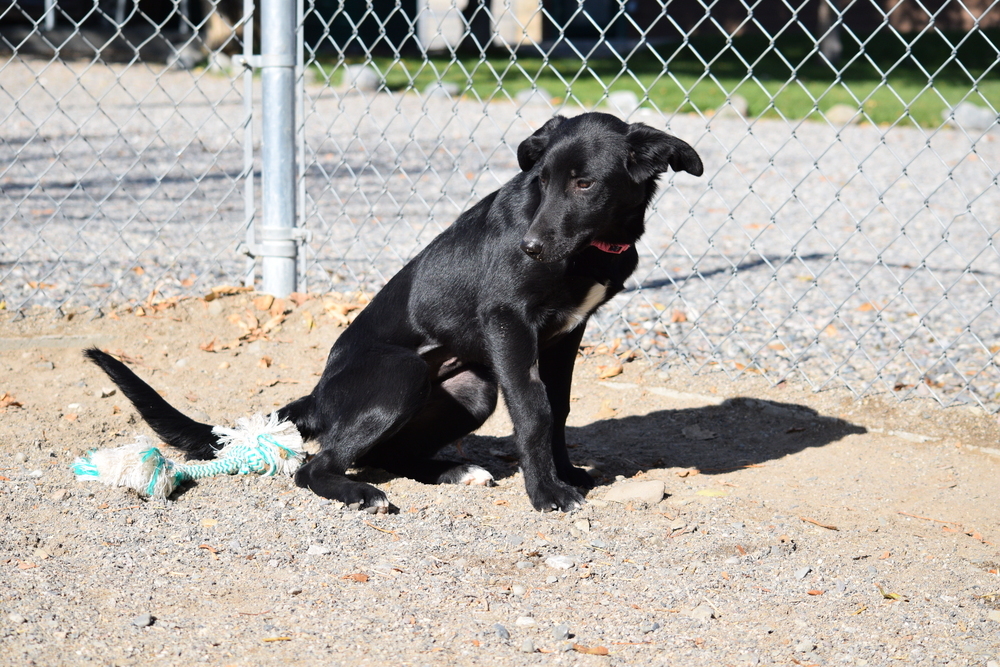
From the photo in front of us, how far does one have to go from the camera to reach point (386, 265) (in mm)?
6012

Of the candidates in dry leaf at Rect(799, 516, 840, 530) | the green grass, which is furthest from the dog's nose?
the green grass

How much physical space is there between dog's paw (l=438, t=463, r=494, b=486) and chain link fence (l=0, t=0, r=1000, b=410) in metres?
1.43

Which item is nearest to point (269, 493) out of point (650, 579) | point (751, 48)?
point (650, 579)

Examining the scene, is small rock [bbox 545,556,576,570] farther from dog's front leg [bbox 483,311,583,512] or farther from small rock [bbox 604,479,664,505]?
small rock [bbox 604,479,664,505]

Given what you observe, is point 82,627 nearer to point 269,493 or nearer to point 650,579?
point 269,493

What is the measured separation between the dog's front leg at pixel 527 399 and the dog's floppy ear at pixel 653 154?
587 millimetres

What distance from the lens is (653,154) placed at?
284cm

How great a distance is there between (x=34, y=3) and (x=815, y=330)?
75.3 ft

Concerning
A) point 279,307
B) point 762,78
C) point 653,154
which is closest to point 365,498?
point 653,154

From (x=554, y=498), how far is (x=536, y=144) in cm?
111

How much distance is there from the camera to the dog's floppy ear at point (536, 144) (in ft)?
9.64

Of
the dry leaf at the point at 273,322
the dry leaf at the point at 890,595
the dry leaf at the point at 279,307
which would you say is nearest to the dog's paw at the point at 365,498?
the dry leaf at the point at 890,595

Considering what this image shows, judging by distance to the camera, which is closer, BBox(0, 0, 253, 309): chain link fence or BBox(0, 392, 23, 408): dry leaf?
BBox(0, 392, 23, 408): dry leaf

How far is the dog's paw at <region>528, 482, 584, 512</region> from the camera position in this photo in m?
2.93
